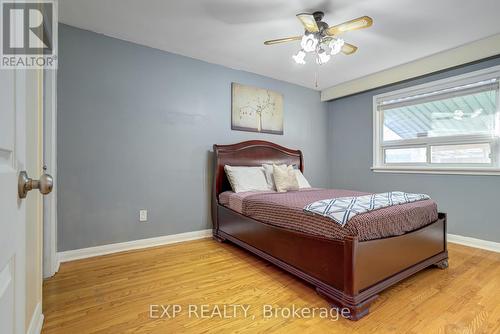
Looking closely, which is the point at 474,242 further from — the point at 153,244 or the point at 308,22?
the point at 153,244

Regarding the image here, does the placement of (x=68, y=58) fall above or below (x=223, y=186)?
above

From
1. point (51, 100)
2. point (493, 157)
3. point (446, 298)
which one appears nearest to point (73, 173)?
point (51, 100)

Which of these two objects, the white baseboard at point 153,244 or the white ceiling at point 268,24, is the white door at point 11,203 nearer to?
the white ceiling at point 268,24

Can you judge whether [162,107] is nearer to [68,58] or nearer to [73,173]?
[68,58]

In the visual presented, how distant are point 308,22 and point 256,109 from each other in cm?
181

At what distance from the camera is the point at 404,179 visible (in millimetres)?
3607

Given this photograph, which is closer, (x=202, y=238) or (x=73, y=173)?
(x=73, y=173)

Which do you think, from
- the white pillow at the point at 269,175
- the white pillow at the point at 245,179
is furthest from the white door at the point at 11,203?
the white pillow at the point at 269,175

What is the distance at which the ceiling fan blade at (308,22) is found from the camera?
1941mm

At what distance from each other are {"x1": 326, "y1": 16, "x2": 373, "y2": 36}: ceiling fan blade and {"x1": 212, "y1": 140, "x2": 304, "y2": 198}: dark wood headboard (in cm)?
180

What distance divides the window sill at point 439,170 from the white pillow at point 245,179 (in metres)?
1.98

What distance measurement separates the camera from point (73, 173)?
8.17ft

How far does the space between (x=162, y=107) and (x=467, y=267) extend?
3.65m

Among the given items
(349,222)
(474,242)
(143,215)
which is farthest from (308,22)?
(474,242)
